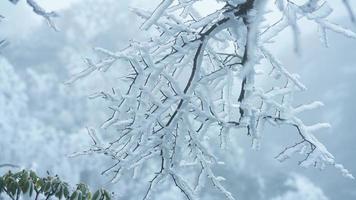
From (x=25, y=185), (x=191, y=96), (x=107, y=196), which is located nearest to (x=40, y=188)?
(x=25, y=185)

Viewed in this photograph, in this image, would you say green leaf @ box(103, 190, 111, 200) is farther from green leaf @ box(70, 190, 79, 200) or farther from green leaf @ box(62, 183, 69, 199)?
green leaf @ box(62, 183, 69, 199)

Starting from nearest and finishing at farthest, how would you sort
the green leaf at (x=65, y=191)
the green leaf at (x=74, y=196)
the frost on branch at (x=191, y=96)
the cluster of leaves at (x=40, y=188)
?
the frost on branch at (x=191, y=96)
the cluster of leaves at (x=40, y=188)
the green leaf at (x=74, y=196)
the green leaf at (x=65, y=191)

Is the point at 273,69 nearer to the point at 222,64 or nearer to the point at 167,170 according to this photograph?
the point at 222,64

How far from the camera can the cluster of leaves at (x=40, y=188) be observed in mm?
5051

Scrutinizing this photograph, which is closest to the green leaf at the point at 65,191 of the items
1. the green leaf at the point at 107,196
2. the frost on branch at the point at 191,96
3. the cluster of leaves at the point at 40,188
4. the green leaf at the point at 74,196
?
the cluster of leaves at the point at 40,188

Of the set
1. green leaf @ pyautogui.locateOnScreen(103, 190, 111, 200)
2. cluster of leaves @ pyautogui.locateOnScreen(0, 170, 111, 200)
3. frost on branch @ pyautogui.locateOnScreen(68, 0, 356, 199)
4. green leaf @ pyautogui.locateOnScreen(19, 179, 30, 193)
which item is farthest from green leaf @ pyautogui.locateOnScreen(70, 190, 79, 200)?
frost on branch @ pyautogui.locateOnScreen(68, 0, 356, 199)

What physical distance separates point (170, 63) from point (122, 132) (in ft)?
2.08

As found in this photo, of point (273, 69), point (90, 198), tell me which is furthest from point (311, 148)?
point (90, 198)

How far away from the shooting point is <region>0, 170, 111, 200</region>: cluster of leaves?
5051 millimetres

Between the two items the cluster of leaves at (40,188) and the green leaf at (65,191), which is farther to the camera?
the green leaf at (65,191)

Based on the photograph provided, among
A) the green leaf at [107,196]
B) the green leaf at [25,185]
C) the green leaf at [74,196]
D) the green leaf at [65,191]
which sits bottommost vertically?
the green leaf at [107,196]

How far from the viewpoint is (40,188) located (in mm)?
5453

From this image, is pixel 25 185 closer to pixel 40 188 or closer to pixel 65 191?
pixel 40 188

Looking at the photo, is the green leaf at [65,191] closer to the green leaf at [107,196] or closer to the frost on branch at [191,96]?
the green leaf at [107,196]
